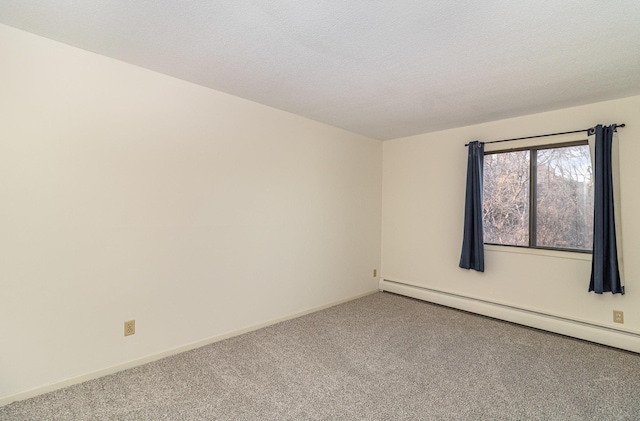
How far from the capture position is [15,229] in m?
1.97

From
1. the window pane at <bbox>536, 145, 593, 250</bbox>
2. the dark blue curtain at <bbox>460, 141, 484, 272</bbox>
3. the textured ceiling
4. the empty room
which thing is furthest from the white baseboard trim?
the window pane at <bbox>536, 145, 593, 250</bbox>

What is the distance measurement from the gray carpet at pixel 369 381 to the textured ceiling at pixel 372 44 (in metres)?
2.29

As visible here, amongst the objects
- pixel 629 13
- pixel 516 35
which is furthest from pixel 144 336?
pixel 629 13

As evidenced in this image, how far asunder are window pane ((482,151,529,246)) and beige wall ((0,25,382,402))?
2.21 meters

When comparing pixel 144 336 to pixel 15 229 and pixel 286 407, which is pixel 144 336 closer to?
pixel 15 229

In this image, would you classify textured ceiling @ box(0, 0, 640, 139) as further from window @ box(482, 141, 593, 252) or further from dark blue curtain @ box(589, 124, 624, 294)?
window @ box(482, 141, 593, 252)

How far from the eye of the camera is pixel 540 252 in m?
3.35

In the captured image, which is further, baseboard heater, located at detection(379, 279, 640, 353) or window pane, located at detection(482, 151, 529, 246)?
window pane, located at detection(482, 151, 529, 246)

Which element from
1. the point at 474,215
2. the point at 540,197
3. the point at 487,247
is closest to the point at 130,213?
the point at 474,215

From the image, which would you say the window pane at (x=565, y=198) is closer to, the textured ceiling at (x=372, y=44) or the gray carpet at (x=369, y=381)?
the textured ceiling at (x=372, y=44)

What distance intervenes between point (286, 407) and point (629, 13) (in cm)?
294

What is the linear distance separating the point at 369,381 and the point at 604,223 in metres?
2.57

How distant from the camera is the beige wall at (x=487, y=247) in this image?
287cm

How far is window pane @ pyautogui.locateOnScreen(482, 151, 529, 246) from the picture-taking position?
3547 millimetres
